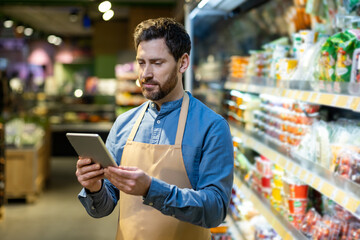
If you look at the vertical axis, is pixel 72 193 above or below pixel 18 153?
below

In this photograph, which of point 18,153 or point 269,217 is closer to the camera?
point 269,217

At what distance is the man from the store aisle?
370 cm

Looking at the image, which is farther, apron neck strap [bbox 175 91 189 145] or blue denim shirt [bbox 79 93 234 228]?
apron neck strap [bbox 175 91 189 145]

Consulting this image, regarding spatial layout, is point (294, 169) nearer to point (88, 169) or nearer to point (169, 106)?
point (169, 106)

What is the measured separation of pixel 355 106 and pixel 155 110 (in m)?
0.76

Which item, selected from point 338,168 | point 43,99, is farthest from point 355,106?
point 43,99

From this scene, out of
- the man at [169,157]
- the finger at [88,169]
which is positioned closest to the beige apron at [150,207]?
the man at [169,157]

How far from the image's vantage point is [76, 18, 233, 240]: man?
1628mm

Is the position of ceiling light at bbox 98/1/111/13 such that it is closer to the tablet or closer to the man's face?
the man's face

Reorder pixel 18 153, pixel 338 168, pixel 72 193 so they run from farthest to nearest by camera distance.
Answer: pixel 72 193
pixel 18 153
pixel 338 168

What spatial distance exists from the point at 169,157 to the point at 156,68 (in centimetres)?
33

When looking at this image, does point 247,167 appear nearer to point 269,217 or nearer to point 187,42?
point 269,217

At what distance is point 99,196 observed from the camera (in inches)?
71.5

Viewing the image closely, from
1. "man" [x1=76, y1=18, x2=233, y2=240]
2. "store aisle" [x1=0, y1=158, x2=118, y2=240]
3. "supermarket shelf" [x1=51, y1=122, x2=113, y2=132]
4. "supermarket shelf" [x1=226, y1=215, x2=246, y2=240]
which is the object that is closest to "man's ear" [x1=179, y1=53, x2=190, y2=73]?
"man" [x1=76, y1=18, x2=233, y2=240]
